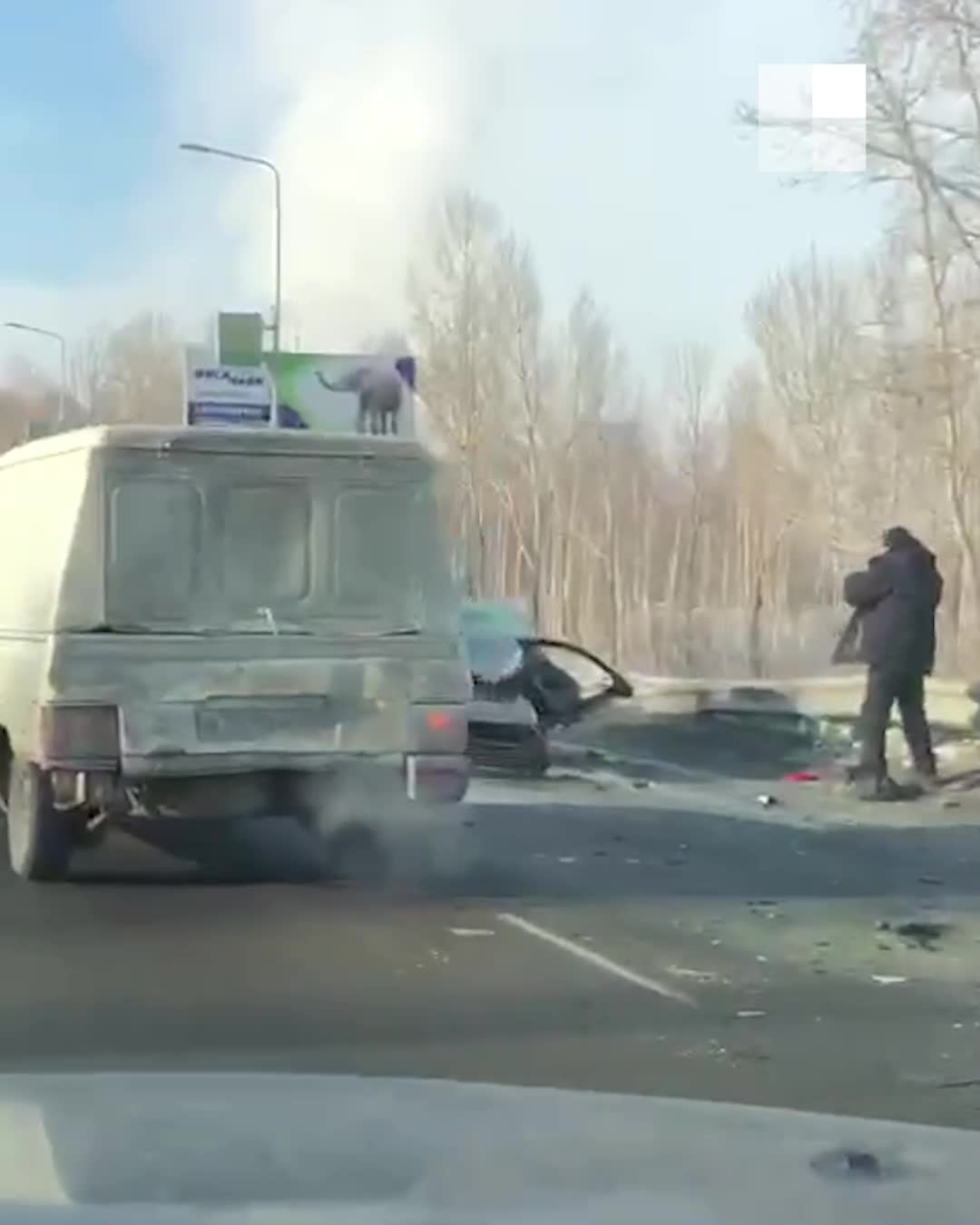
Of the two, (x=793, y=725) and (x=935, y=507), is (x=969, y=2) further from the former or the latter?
(x=935, y=507)

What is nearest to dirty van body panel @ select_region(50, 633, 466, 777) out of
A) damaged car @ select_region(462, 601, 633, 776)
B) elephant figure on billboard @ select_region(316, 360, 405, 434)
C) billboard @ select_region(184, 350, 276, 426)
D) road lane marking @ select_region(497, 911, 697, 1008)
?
road lane marking @ select_region(497, 911, 697, 1008)

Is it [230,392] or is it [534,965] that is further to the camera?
[230,392]

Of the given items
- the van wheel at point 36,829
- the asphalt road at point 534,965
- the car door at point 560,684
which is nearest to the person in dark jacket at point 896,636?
the asphalt road at point 534,965

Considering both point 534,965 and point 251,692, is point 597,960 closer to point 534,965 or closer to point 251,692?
point 534,965

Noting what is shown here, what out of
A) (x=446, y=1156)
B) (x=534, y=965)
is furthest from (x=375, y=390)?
(x=446, y=1156)

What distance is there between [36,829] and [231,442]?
7.13 feet

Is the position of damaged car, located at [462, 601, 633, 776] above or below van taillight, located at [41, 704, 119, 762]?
below

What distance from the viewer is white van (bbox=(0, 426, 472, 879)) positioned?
34.7ft

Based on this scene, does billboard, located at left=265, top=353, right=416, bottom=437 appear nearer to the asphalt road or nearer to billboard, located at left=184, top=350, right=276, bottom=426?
billboard, located at left=184, top=350, right=276, bottom=426

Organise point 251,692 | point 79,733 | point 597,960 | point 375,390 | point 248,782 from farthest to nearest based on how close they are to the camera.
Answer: point 375,390 < point 248,782 < point 251,692 < point 79,733 < point 597,960

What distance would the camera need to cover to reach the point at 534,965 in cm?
891

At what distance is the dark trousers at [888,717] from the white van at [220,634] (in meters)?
5.84

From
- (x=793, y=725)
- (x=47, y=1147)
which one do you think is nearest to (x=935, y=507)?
(x=793, y=725)

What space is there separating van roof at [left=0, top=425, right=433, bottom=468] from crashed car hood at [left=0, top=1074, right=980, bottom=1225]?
7324 mm
